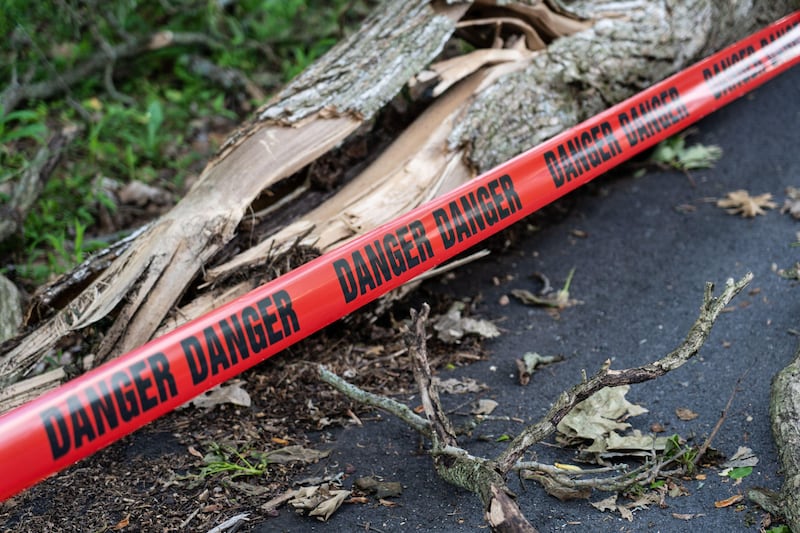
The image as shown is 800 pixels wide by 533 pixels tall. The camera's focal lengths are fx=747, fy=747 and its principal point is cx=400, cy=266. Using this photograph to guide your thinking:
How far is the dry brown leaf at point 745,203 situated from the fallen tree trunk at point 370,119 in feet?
2.42

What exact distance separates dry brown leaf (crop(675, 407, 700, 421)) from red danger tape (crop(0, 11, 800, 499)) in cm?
99

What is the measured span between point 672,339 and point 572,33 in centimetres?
170

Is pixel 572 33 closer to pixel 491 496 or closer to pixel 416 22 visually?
pixel 416 22

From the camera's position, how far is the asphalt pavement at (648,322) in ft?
7.02

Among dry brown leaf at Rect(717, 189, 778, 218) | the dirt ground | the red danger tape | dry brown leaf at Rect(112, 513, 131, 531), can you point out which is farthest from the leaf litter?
dry brown leaf at Rect(717, 189, 778, 218)

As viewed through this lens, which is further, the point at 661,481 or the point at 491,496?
the point at 661,481

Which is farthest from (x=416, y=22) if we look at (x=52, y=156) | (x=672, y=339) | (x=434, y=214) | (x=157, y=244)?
(x=52, y=156)

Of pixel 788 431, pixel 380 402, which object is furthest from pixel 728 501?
pixel 380 402

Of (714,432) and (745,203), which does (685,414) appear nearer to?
(714,432)

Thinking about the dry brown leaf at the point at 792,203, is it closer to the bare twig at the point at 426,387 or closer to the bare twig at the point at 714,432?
the bare twig at the point at 714,432

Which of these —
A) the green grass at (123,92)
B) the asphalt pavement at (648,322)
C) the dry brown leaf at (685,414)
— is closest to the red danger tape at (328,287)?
the asphalt pavement at (648,322)

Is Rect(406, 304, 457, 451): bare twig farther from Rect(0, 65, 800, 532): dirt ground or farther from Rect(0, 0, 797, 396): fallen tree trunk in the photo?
Rect(0, 0, 797, 396): fallen tree trunk

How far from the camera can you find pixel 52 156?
3.97 meters

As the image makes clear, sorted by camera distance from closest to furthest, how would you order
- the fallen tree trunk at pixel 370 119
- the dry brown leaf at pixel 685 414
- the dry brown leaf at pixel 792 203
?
the dry brown leaf at pixel 685 414 < the fallen tree trunk at pixel 370 119 < the dry brown leaf at pixel 792 203
